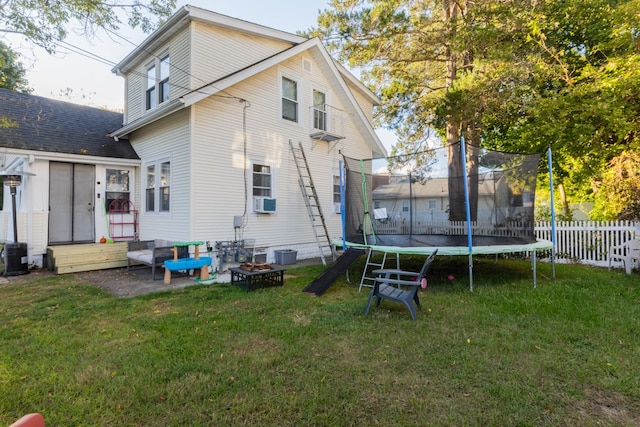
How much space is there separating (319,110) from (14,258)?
898cm

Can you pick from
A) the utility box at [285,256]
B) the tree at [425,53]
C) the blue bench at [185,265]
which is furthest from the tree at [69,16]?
the utility box at [285,256]

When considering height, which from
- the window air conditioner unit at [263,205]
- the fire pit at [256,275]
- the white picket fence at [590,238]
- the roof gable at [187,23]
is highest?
the roof gable at [187,23]

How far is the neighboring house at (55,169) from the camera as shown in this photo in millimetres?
8203

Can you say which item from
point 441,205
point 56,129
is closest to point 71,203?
point 56,129

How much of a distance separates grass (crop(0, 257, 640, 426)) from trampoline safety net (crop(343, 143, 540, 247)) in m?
2.08

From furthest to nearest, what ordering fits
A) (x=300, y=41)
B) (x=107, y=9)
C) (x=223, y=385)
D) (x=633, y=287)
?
(x=300, y=41) < (x=107, y=9) < (x=633, y=287) < (x=223, y=385)

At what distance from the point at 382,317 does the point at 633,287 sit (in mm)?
5119

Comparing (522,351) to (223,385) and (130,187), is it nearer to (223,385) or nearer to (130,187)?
(223,385)

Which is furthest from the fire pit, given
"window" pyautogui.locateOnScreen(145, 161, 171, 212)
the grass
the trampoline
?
"window" pyautogui.locateOnScreen(145, 161, 171, 212)

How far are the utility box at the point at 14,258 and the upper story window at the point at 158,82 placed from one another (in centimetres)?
480

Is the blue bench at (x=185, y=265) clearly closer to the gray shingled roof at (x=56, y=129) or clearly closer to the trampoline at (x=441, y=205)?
the trampoline at (x=441, y=205)

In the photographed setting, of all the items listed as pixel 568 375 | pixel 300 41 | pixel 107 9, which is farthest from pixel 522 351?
pixel 107 9

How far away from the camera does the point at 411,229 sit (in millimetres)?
9336

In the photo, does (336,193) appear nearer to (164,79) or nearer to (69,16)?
(164,79)
